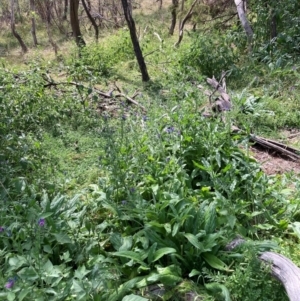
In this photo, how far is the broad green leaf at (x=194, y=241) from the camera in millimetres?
2420

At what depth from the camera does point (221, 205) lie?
9.12ft

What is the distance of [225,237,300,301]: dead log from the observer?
2059 millimetres

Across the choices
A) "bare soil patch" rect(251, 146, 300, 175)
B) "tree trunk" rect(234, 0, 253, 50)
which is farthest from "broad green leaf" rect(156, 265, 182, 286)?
"tree trunk" rect(234, 0, 253, 50)

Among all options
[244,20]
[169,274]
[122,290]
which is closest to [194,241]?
[169,274]

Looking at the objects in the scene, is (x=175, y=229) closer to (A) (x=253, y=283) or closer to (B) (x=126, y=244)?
(B) (x=126, y=244)

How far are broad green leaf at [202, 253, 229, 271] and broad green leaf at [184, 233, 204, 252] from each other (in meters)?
0.08

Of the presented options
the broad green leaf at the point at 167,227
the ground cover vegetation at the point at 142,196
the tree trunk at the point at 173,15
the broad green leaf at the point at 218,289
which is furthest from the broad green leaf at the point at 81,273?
the tree trunk at the point at 173,15

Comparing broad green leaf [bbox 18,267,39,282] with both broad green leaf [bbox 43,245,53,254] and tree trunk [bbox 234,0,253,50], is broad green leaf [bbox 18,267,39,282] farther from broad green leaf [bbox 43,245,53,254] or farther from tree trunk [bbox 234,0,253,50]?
tree trunk [bbox 234,0,253,50]

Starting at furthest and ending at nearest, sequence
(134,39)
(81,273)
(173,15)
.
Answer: (173,15) → (134,39) → (81,273)

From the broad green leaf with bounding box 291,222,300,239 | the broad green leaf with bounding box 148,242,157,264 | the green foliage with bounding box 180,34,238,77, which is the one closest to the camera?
the broad green leaf with bounding box 148,242,157,264

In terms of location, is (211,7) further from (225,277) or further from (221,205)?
(225,277)

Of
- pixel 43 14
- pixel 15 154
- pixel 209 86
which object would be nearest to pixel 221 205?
pixel 15 154

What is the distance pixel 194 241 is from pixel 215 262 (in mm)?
190

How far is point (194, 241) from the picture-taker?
8.02 feet
